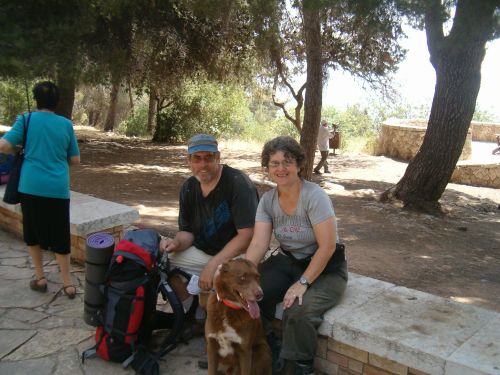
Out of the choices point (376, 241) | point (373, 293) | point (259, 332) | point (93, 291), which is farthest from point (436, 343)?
point (376, 241)

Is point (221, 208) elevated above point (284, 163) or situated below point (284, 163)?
below

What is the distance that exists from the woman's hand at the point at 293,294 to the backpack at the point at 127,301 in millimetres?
771

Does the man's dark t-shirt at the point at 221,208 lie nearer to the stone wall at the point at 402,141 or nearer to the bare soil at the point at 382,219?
the bare soil at the point at 382,219

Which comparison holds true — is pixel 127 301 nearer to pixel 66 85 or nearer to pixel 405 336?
pixel 405 336

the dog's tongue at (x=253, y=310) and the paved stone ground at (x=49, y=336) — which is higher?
the dog's tongue at (x=253, y=310)

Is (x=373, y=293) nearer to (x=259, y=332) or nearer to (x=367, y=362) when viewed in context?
(x=367, y=362)

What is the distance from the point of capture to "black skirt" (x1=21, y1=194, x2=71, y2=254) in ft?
11.1

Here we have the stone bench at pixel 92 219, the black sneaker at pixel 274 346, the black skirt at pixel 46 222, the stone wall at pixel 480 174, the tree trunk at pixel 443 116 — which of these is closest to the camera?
the black sneaker at pixel 274 346

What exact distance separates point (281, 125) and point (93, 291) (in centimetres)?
2576

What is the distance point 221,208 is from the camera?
292 centimetres

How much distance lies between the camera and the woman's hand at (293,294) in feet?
7.91

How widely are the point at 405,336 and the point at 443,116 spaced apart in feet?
23.2

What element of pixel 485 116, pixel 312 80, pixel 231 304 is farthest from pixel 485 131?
pixel 231 304

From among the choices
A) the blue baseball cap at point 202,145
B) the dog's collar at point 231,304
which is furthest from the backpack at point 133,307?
the blue baseball cap at point 202,145
